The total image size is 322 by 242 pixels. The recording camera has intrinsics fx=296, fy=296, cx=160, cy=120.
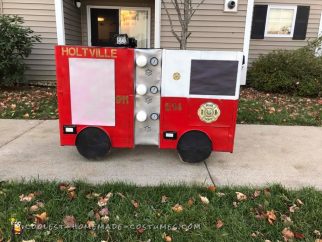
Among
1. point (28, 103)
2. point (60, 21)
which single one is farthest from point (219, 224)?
point (60, 21)

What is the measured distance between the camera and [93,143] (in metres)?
3.64

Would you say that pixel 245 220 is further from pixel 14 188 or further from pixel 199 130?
pixel 14 188

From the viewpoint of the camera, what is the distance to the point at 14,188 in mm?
2936

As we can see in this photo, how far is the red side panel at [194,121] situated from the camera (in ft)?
11.2

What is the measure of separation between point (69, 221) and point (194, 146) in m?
1.72

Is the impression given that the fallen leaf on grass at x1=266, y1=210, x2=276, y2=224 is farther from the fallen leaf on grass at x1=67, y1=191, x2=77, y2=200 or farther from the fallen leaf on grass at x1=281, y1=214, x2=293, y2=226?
the fallen leaf on grass at x1=67, y1=191, x2=77, y2=200

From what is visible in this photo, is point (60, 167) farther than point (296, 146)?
No

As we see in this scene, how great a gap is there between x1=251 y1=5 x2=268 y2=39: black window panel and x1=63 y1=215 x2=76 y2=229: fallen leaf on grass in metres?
9.00

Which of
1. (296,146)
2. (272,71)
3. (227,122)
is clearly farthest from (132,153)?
(272,71)

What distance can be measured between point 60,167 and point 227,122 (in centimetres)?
205

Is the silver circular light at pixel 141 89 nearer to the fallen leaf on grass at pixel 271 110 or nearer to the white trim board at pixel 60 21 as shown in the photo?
the fallen leaf on grass at pixel 271 110

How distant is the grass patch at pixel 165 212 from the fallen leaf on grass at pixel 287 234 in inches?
1.1

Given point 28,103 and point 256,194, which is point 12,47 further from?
point 256,194

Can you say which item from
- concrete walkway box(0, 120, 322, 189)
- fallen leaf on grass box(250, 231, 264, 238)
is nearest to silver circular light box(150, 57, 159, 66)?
concrete walkway box(0, 120, 322, 189)
